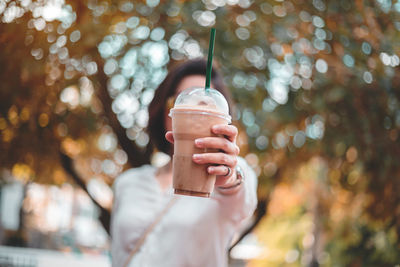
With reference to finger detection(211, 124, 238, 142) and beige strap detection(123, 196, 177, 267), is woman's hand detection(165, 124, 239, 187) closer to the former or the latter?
finger detection(211, 124, 238, 142)

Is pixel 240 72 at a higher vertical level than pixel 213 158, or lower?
lower

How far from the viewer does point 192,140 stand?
1324 millimetres

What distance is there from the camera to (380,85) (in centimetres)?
344

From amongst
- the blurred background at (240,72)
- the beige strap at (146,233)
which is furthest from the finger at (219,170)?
the blurred background at (240,72)

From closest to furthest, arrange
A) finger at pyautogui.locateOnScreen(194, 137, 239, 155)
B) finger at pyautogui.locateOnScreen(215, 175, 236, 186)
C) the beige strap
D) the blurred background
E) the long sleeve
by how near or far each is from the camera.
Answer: finger at pyautogui.locateOnScreen(194, 137, 239, 155)
finger at pyautogui.locateOnScreen(215, 175, 236, 186)
the long sleeve
the beige strap
the blurred background

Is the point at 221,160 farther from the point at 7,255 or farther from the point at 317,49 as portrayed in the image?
the point at 7,255

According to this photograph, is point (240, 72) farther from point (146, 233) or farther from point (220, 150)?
point (220, 150)

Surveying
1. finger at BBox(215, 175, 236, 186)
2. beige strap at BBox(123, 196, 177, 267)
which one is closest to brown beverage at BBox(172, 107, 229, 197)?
finger at BBox(215, 175, 236, 186)

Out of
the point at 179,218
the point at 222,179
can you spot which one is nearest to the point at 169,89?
the point at 179,218

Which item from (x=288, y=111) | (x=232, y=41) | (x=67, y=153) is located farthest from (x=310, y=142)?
(x=67, y=153)

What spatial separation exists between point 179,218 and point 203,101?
80 cm

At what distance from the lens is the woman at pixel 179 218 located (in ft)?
6.33

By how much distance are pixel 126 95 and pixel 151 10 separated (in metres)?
1.34

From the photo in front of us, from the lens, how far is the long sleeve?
1.86 meters
